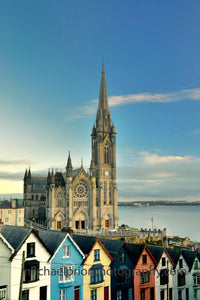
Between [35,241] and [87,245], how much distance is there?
6696 millimetres

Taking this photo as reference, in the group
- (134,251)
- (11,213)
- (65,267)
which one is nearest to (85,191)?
(11,213)

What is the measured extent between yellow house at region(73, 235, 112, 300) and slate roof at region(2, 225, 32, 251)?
6931 mm

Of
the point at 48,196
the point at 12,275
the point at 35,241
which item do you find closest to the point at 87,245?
the point at 35,241

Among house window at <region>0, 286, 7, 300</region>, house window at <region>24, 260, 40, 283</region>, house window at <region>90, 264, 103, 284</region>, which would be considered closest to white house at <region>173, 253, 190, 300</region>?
house window at <region>90, 264, 103, 284</region>

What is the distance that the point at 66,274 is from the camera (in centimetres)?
3269

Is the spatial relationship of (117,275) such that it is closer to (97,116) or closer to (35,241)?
(35,241)

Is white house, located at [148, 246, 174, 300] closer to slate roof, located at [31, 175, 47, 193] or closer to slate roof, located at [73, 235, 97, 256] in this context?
slate roof, located at [73, 235, 97, 256]

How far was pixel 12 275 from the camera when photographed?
2955cm

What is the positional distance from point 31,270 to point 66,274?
351cm

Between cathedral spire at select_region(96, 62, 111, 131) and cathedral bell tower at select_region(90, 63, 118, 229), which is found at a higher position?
cathedral spire at select_region(96, 62, 111, 131)

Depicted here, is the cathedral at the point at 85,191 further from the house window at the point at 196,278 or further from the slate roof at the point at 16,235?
the slate roof at the point at 16,235

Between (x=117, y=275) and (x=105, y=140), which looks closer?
(x=117, y=275)

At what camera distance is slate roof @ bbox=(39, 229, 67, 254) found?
33.1 m

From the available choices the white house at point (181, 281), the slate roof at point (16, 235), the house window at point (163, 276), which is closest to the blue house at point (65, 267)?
the slate roof at point (16, 235)
